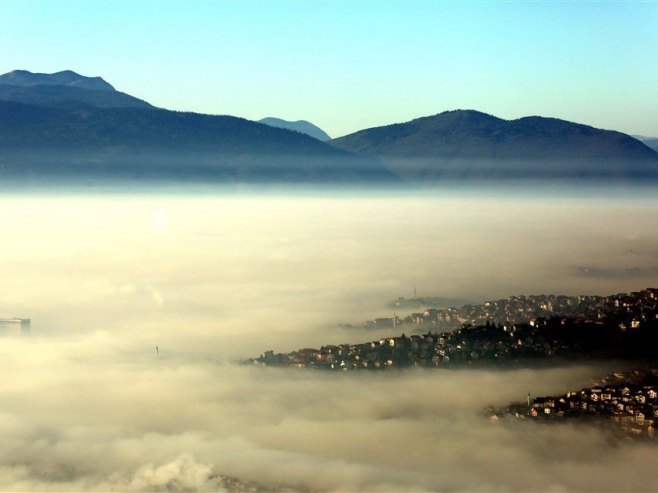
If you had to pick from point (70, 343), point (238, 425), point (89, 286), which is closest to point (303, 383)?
point (238, 425)

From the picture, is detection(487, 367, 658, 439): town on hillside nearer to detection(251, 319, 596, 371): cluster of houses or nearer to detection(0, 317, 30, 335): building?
detection(251, 319, 596, 371): cluster of houses

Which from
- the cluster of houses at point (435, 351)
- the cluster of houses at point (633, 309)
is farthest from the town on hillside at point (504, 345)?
the cluster of houses at point (633, 309)

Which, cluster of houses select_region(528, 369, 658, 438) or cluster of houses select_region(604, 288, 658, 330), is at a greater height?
cluster of houses select_region(604, 288, 658, 330)

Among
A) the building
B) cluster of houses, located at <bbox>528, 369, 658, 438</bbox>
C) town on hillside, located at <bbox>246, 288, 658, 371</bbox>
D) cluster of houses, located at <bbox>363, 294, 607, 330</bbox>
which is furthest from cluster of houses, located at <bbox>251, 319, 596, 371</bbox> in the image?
the building

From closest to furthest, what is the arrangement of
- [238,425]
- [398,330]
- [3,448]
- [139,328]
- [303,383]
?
1. [3,448]
2. [238,425]
3. [303,383]
4. [398,330]
5. [139,328]

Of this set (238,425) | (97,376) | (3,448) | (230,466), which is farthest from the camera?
(97,376)

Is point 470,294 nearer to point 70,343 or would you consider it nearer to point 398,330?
point 398,330
